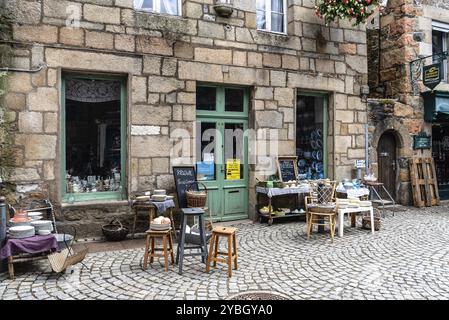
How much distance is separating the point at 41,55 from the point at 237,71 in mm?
3148

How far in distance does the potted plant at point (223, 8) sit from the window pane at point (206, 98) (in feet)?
4.26

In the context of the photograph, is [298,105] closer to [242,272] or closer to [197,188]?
[197,188]

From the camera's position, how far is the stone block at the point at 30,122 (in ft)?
16.9

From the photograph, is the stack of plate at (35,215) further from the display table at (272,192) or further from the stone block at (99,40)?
the display table at (272,192)

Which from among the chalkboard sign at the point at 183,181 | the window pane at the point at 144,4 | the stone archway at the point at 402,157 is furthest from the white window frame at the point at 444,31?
the chalkboard sign at the point at 183,181

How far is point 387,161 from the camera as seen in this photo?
8711 mm

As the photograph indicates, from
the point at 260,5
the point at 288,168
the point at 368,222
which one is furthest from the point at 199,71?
the point at 368,222

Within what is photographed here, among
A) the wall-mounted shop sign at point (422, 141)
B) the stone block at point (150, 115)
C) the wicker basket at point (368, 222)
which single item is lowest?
the wicker basket at point (368, 222)

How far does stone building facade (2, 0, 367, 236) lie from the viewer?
5215 millimetres

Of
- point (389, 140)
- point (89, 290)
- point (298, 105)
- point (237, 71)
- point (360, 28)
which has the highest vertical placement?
point (360, 28)

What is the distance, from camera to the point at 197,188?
6.10m

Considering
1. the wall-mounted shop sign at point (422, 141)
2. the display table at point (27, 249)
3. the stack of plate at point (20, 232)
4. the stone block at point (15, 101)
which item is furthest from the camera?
the wall-mounted shop sign at point (422, 141)

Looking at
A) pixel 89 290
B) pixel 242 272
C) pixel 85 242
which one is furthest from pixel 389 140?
pixel 89 290

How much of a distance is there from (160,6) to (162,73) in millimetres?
1196
